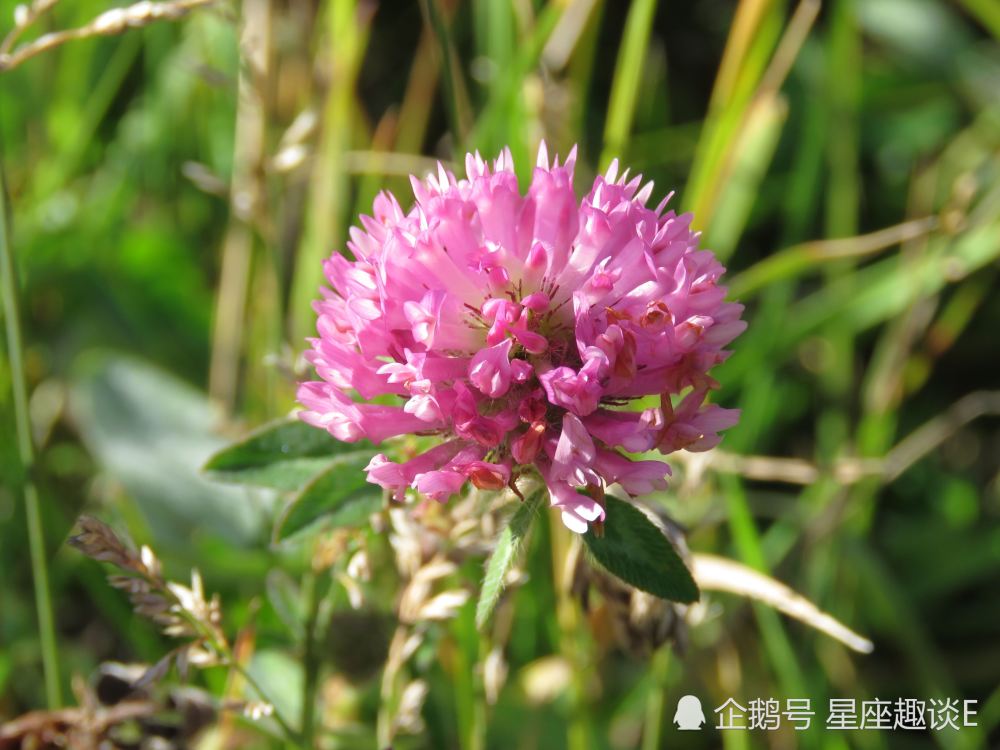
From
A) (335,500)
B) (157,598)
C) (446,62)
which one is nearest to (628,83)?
(446,62)

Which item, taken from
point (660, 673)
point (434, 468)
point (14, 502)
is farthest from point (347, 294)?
point (14, 502)

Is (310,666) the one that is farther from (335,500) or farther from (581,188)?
(581,188)

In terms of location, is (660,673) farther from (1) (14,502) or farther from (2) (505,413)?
(1) (14,502)

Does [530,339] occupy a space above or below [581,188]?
below

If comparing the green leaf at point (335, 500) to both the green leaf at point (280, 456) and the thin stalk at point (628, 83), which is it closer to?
the green leaf at point (280, 456)

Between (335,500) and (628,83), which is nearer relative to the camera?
(335,500)

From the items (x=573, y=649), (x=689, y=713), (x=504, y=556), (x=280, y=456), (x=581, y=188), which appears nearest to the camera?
(x=504, y=556)

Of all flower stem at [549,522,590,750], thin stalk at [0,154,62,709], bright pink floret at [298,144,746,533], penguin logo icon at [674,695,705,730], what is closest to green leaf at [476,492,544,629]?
bright pink floret at [298,144,746,533]
